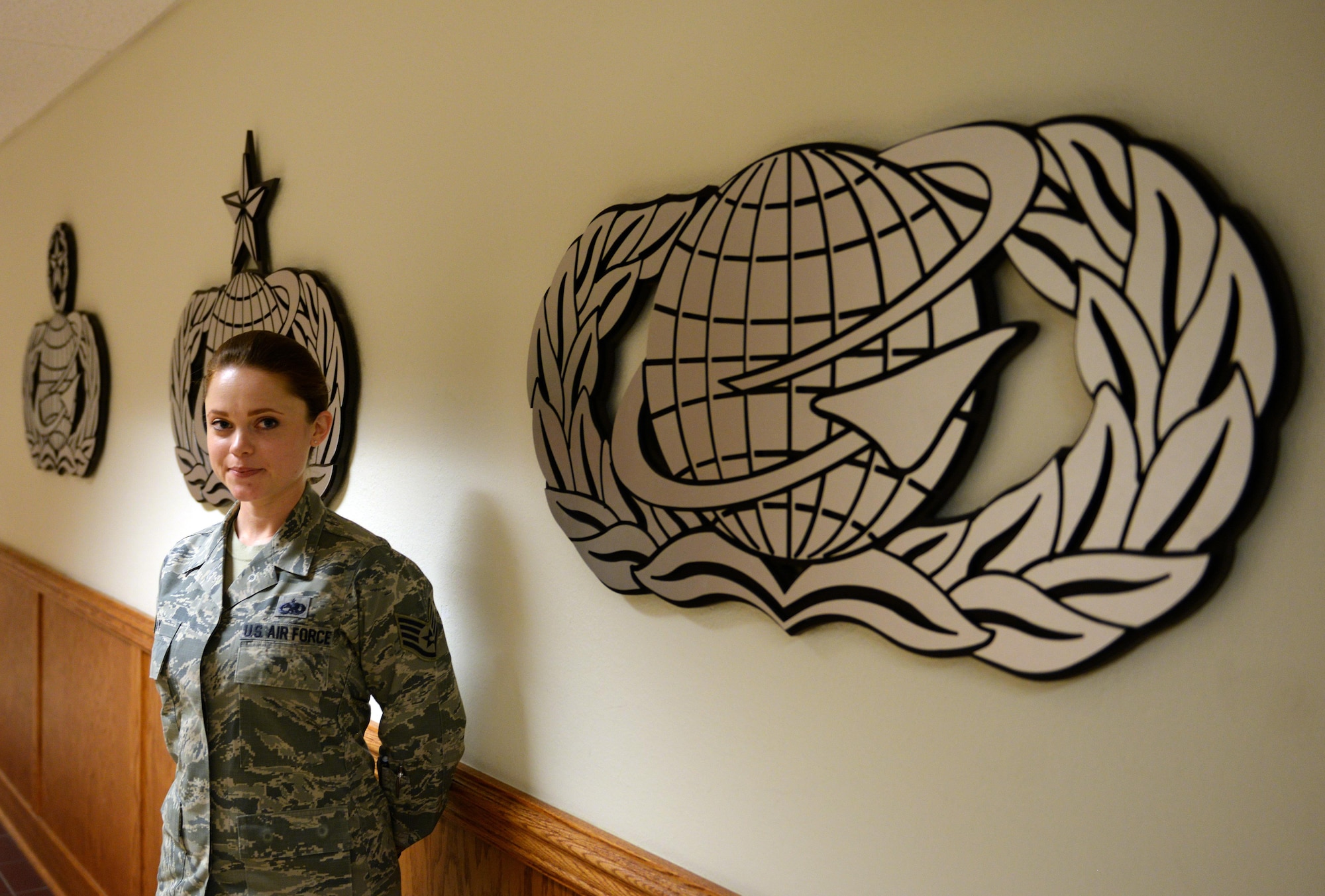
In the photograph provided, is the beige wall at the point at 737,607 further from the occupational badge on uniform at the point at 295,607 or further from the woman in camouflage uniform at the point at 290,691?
the occupational badge on uniform at the point at 295,607

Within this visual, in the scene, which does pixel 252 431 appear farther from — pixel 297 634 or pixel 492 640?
pixel 492 640

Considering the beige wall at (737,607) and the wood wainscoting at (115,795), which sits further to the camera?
the wood wainscoting at (115,795)

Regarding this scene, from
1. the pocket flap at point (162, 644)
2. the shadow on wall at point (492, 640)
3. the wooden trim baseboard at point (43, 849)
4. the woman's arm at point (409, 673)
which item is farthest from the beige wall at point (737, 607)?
the wooden trim baseboard at point (43, 849)

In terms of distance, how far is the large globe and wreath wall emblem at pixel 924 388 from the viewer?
81cm

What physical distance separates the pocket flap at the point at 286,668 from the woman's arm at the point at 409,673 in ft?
0.23

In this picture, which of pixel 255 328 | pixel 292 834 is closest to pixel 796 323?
pixel 292 834

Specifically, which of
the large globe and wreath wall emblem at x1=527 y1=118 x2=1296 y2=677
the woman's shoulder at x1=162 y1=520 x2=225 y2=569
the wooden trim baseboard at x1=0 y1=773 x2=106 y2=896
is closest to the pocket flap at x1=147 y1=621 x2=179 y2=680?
the woman's shoulder at x1=162 y1=520 x2=225 y2=569

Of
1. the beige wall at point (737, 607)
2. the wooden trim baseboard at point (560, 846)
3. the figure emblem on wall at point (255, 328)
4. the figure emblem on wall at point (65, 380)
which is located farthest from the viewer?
the figure emblem on wall at point (65, 380)

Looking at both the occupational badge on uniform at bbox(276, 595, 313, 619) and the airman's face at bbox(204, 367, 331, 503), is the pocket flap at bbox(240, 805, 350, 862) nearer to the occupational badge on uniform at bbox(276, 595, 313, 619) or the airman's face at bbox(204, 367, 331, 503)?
the occupational badge on uniform at bbox(276, 595, 313, 619)

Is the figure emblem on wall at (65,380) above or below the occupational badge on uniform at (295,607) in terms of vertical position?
above

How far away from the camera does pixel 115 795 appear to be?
115 inches

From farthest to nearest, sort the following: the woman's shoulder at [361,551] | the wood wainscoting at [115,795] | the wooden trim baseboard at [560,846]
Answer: the woman's shoulder at [361,551]
the wood wainscoting at [115,795]
the wooden trim baseboard at [560,846]

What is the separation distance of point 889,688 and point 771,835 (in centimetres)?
28

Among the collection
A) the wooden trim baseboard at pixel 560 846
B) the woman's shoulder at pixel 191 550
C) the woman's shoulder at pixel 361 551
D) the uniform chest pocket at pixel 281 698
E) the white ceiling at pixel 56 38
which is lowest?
the wooden trim baseboard at pixel 560 846
